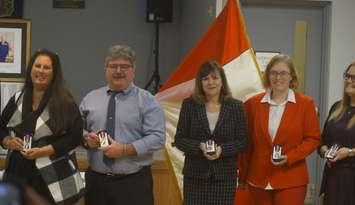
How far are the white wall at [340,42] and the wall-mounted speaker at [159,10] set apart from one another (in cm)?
209

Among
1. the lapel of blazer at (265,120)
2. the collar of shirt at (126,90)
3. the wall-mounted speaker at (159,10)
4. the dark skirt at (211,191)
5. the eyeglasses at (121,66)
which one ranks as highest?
the wall-mounted speaker at (159,10)

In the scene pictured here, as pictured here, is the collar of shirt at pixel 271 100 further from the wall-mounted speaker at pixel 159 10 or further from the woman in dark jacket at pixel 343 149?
the wall-mounted speaker at pixel 159 10

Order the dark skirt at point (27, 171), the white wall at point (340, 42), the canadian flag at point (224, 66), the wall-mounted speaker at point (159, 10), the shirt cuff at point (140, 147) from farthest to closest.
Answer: the wall-mounted speaker at point (159, 10) → the white wall at point (340, 42) → the canadian flag at point (224, 66) → the shirt cuff at point (140, 147) → the dark skirt at point (27, 171)

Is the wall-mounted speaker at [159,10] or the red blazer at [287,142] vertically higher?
the wall-mounted speaker at [159,10]

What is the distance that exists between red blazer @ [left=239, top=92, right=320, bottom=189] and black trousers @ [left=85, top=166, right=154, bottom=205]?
23.6 inches

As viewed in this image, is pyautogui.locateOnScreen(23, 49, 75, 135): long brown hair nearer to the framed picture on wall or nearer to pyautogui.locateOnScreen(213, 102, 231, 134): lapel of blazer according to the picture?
pyautogui.locateOnScreen(213, 102, 231, 134): lapel of blazer

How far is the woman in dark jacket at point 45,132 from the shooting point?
2236 millimetres

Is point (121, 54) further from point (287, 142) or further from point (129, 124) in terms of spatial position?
point (287, 142)

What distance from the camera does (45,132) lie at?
7.40 feet

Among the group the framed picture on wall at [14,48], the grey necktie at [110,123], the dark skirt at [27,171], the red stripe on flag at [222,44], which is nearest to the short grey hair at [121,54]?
the grey necktie at [110,123]

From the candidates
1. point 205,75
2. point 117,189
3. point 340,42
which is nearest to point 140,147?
point 117,189

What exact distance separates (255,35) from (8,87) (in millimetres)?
2314

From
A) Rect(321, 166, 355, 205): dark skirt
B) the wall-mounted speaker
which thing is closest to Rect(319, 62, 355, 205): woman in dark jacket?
Rect(321, 166, 355, 205): dark skirt

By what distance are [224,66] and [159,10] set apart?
10.3ft
